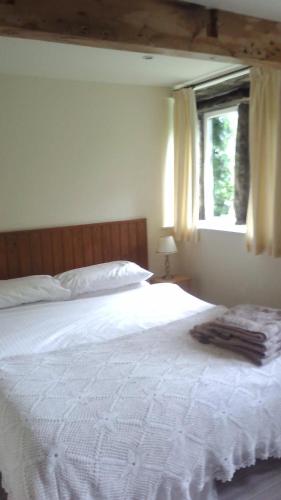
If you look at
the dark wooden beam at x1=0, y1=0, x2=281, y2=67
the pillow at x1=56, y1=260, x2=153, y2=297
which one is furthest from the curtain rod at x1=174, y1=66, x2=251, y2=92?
the pillow at x1=56, y1=260, x2=153, y2=297

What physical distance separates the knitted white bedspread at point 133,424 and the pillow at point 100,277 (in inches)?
48.2

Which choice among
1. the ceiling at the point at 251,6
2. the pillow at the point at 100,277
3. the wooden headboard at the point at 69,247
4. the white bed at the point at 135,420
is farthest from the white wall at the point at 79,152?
the ceiling at the point at 251,6

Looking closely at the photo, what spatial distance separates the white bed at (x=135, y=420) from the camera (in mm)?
1435

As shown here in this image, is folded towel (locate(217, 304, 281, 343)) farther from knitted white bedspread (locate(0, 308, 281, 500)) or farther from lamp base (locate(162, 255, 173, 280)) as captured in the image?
lamp base (locate(162, 255, 173, 280))

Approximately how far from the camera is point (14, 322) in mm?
2676

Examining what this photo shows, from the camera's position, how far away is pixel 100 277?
3295 mm

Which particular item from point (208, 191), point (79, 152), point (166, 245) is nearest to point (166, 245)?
point (166, 245)

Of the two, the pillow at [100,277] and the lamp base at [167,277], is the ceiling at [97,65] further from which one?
the lamp base at [167,277]

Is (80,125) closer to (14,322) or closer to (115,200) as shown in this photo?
(115,200)

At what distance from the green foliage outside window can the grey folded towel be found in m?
1.78

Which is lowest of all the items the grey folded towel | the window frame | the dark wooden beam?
the grey folded towel

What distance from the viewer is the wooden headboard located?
11.1 feet

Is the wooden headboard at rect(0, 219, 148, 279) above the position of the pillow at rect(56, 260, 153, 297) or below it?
above

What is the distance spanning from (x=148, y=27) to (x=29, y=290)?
1924 millimetres
